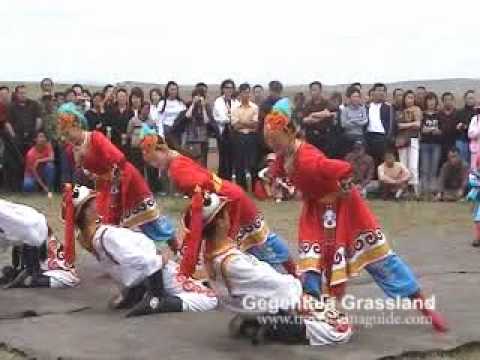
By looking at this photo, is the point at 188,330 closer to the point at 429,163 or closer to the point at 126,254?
the point at 126,254

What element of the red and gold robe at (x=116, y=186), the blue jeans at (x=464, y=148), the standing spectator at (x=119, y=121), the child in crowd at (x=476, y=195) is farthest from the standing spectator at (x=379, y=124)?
the red and gold robe at (x=116, y=186)

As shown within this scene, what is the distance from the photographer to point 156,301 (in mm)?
6727

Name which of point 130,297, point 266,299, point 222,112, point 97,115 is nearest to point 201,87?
point 222,112

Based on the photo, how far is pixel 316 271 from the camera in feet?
19.6

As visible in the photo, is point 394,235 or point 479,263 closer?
point 479,263

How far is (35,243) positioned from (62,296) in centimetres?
49

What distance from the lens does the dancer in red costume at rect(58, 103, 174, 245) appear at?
7566 millimetres

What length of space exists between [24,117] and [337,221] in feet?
28.7

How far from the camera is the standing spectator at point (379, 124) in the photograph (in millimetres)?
13734

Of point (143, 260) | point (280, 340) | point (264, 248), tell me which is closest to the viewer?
point (280, 340)

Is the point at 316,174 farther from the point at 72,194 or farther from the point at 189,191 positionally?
the point at 72,194

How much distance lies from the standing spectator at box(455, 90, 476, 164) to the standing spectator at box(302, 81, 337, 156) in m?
1.75

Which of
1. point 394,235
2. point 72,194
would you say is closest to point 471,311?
point 72,194

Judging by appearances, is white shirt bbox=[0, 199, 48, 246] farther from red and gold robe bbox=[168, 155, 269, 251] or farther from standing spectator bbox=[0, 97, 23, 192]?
standing spectator bbox=[0, 97, 23, 192]
